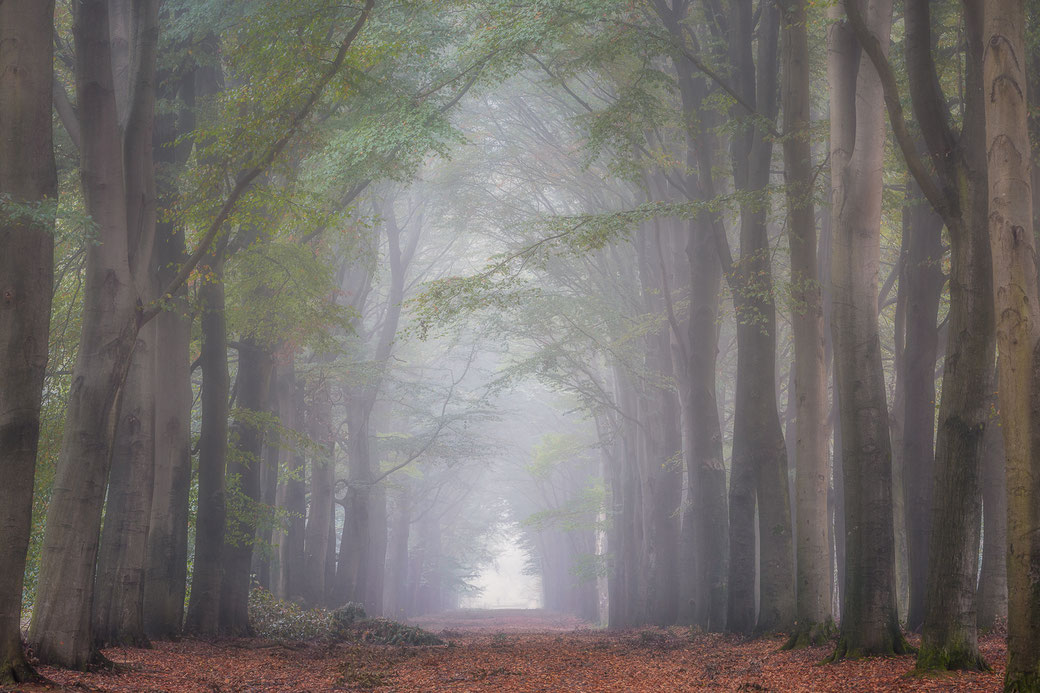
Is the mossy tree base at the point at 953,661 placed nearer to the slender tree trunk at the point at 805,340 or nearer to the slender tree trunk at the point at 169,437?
the slender tree trunk at the point at 805,340

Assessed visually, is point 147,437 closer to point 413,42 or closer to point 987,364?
point 413,42

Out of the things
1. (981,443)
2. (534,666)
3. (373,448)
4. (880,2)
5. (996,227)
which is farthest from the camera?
(373,448)

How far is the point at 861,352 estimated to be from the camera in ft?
32.4

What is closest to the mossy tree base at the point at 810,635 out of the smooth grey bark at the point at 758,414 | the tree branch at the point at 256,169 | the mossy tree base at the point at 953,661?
the smooth grey bark at the point at 758,414

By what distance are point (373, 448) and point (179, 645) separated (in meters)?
19.2

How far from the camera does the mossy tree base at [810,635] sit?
35.6 ft

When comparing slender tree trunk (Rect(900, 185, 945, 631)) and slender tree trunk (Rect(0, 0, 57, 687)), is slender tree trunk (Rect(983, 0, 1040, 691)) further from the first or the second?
slender tree trunk (Rect(0, 0, 57, 687))

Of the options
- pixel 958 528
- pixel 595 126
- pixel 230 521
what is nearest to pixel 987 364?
pixel 958 528

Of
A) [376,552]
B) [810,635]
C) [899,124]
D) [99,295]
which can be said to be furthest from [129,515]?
[376,552]

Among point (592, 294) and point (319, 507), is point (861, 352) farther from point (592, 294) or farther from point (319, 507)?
point (319, 507)

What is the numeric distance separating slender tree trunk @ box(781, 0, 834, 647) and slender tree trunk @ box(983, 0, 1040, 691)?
17.9 ft

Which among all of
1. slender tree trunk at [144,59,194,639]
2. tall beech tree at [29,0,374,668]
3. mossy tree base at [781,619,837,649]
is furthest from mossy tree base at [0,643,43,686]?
mossy tree base at [781,619,837,649]

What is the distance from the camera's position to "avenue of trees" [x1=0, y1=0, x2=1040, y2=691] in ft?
25.7

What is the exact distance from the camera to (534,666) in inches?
429
